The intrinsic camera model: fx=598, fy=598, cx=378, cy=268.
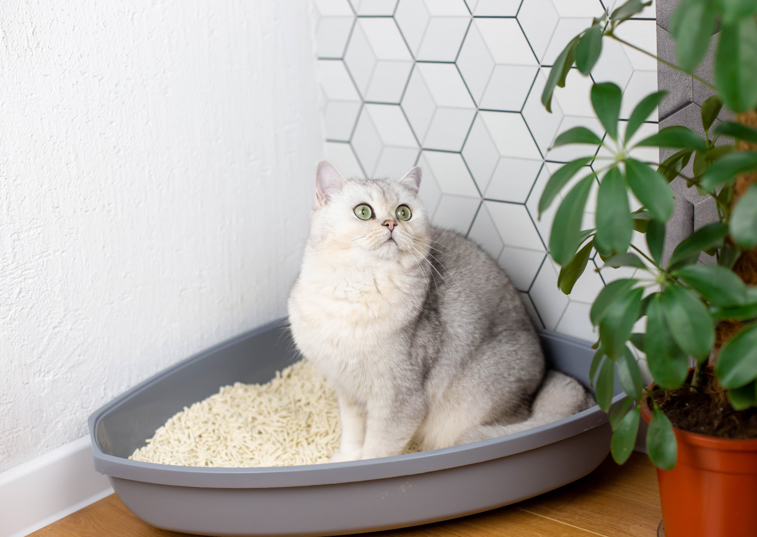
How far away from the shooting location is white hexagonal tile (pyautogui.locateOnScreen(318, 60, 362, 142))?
2.11 metres

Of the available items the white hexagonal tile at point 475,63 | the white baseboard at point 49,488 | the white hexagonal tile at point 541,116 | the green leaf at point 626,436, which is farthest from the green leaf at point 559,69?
the white baseboard at point 49,488

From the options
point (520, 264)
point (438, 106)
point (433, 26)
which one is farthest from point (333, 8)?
point (520, 264)

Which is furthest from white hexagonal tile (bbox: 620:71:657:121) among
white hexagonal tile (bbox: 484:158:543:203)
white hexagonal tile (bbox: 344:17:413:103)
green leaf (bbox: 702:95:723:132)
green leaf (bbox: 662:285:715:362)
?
green leaf (bbox: 662:285:715:362)

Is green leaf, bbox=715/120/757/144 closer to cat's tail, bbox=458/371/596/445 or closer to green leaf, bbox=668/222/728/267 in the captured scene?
green leaf, bbox=668/222/728/267

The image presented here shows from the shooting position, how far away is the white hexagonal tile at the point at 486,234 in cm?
186

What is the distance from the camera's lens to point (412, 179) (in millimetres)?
1565

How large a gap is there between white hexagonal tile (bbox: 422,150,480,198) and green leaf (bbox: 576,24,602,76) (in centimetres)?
93

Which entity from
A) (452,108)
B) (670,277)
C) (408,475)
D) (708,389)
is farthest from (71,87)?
(708,389)

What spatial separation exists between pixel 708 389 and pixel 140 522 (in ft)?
4.27

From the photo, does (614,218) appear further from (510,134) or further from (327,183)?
(510,134)

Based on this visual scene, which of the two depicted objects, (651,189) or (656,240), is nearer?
(651,189)

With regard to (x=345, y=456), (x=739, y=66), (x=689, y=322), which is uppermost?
(x=739, y=66)

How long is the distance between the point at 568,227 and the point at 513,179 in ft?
3.15

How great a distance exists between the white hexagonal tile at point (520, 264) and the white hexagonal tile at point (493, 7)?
674 mm
